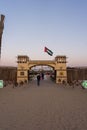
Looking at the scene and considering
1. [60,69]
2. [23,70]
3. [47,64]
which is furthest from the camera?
[60,69]

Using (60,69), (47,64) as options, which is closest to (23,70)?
(47,64)

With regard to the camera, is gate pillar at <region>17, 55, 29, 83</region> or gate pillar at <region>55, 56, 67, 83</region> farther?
gate pillar at <region>17, 55, 29, 83</region>

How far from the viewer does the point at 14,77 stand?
58.4 meters

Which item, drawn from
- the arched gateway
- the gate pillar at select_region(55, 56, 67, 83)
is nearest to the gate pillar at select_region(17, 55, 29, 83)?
the arched gateway

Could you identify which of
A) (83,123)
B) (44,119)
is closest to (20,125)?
(44,119)

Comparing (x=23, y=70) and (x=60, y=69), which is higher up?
(x=60, y=69)

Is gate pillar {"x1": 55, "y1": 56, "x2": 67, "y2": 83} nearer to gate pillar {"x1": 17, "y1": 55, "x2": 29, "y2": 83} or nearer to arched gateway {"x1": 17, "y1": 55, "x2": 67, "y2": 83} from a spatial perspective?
arched gateway {"x1": 17, "y1": 55, "x2": 67, "y2": 83}

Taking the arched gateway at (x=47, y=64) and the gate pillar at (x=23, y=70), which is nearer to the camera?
the arched gateway at (x=47, y=64)

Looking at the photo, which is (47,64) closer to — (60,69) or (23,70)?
(60,69)

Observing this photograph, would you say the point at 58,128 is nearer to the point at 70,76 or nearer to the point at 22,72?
the point at 22,72

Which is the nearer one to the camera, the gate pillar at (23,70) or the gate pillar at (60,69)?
the gate pillar at (60,69)

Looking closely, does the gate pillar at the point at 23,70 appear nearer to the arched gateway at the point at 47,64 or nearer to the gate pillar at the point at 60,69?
the arched gateway at the point at 47,64

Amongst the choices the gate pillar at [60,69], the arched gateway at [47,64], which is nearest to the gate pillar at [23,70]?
the arched gateway at [47,64]

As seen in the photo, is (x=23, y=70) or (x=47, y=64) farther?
(x=23, y=70)
